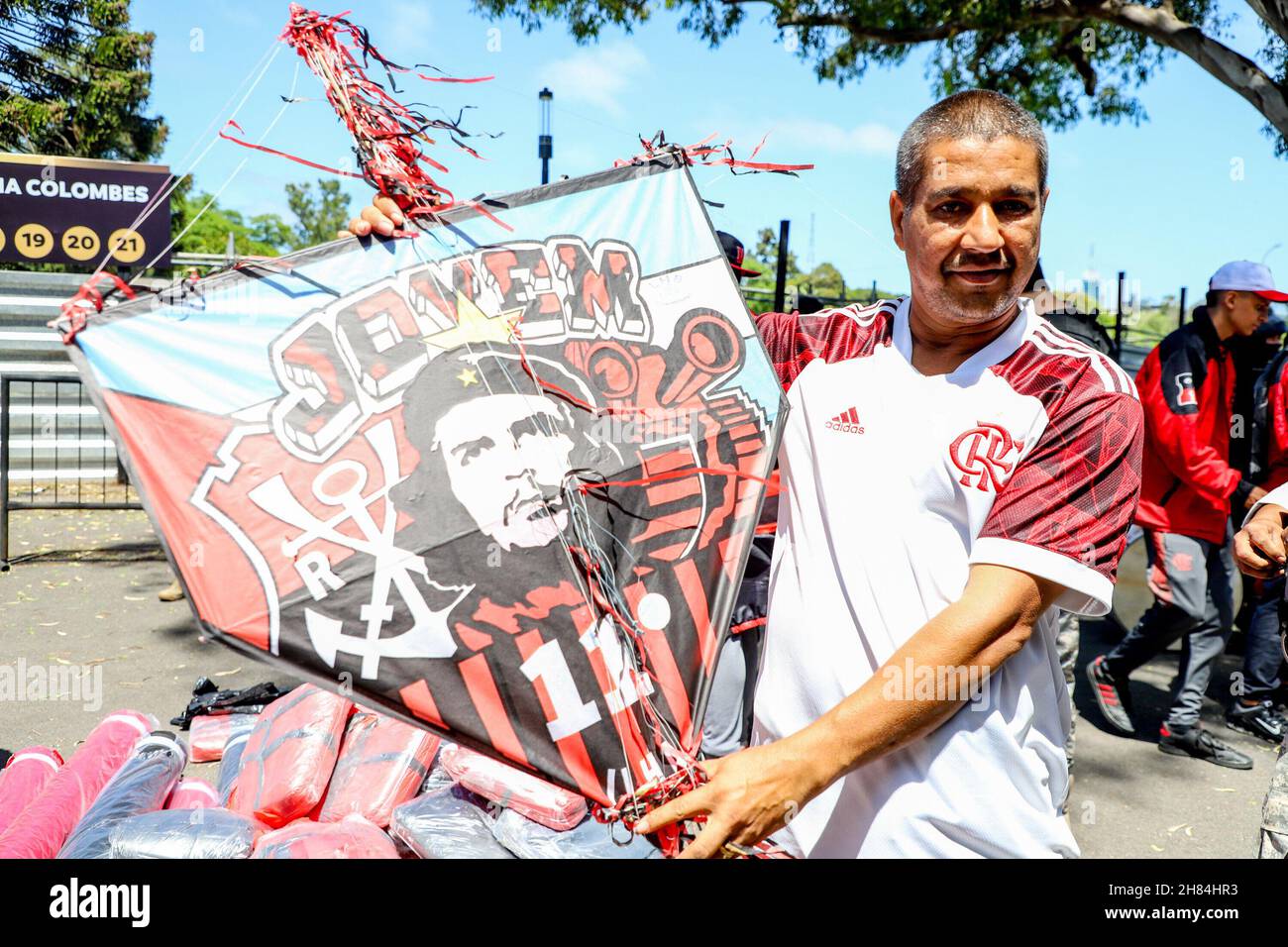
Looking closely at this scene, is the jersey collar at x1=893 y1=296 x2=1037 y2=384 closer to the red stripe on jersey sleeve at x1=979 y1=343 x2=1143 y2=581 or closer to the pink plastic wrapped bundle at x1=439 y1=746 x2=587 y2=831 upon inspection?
the red stripe on jersey sleeve at x1=979 y1=343 x2=1143 y2=581

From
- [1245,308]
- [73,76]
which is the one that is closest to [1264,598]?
[1245,308]

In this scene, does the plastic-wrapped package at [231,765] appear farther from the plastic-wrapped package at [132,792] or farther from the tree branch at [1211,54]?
the tree branch at [1211,54]

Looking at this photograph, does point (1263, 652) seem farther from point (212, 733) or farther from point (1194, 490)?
point (212, 733)

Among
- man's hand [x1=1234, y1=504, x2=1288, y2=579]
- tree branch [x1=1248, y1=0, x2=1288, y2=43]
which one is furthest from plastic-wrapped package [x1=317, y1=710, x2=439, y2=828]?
tree branch [x1=1248, y1=0, x2=1288, y2=43]

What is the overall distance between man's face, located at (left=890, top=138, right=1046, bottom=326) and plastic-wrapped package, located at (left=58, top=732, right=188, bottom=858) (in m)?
2.89

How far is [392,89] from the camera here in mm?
2182

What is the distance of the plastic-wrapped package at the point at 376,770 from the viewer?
3.53 meters

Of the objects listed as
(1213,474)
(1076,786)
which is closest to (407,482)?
(1076,786)

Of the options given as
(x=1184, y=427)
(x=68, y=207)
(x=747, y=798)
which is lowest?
(x=747, y=798)

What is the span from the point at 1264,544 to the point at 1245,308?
310 centimetres

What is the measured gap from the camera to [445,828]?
3.29 meters

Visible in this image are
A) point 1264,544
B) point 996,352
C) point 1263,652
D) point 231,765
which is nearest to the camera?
point 996,352

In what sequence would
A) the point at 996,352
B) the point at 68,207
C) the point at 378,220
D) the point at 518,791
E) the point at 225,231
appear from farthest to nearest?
the point at 225,231, the point at 68,207, the point at 518,791, the point at 378,220, the point at 996,352

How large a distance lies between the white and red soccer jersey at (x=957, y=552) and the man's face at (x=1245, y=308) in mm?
3867
